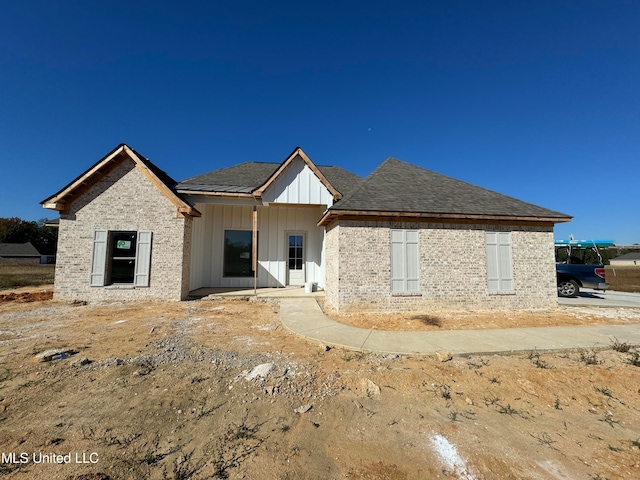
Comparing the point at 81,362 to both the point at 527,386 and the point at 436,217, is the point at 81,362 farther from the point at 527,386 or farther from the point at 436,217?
the point at 436,217

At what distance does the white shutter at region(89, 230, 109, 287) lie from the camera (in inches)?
407

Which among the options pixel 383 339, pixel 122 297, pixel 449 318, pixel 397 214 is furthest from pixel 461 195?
pixel 122 297

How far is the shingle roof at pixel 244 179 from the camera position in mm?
12088

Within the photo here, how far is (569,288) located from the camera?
1238cm

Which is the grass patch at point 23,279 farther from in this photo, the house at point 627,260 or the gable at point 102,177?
the house at point 627,260

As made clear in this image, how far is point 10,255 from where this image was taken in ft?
161

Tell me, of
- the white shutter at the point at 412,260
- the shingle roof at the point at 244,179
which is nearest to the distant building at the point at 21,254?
the shingle roof at the point at 244,179

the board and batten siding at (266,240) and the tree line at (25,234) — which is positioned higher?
the tree line at (25,234)

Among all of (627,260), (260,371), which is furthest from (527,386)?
(627,260)

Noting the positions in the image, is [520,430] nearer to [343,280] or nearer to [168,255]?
[343,280]

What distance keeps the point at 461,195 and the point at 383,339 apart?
746 cm

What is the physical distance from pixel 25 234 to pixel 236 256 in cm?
8226

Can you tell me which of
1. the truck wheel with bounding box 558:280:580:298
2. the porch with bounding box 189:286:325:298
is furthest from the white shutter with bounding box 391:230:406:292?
the truck wheel with bounding box 558:280:580:298

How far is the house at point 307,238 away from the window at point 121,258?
0.13ft
